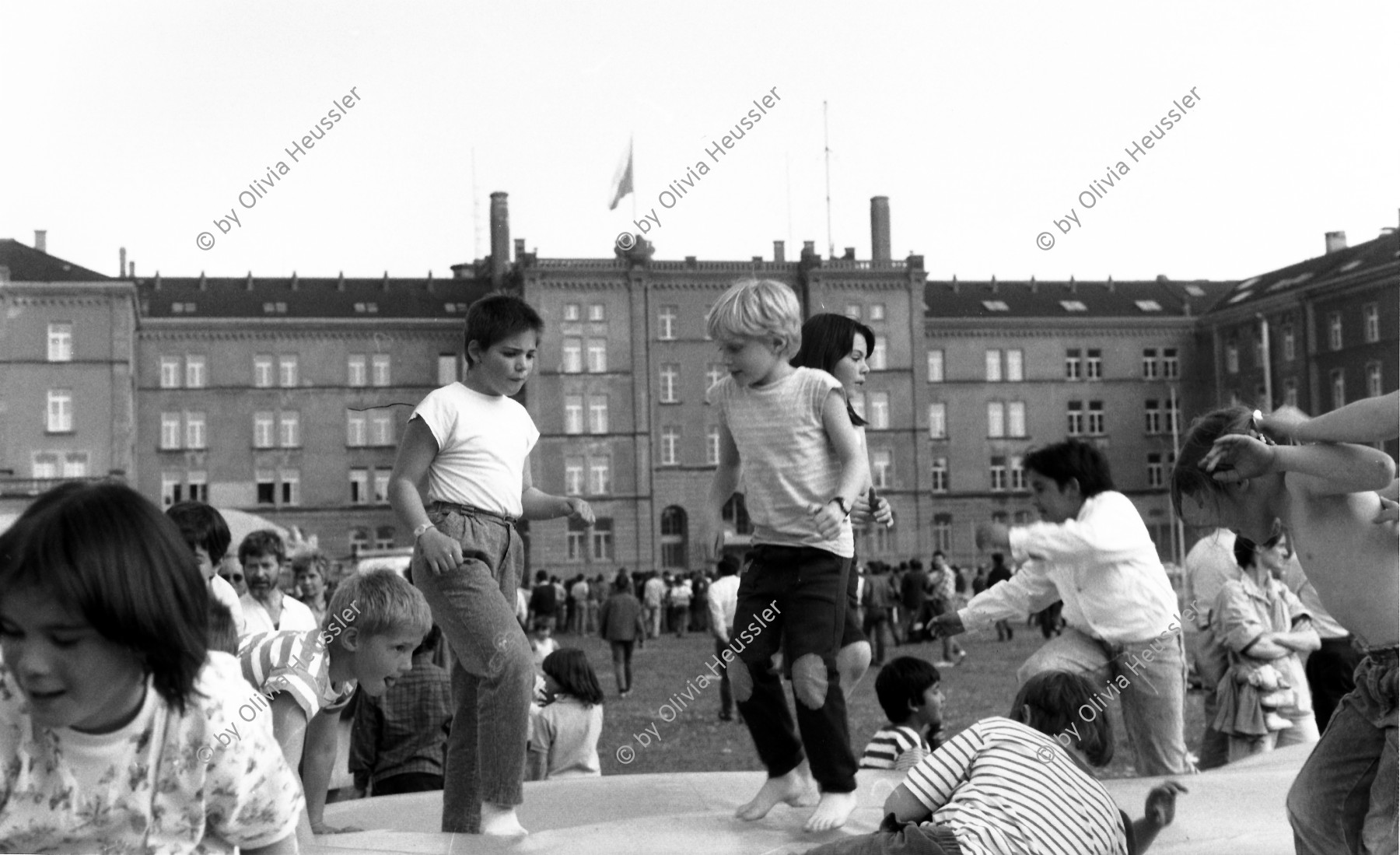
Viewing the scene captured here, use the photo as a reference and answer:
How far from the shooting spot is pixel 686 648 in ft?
108

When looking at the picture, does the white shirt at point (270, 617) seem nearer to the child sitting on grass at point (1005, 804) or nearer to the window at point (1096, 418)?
the child sitting on grass at point (1005, 804)

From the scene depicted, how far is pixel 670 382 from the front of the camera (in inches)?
2904

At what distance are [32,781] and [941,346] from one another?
256ft

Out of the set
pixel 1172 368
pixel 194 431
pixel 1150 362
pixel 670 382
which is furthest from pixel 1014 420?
pixel 194 431

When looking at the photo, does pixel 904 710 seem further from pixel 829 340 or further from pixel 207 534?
pixel 207 534

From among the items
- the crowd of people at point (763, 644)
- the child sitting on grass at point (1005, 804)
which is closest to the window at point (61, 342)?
the crowd of people at point (763, 644)

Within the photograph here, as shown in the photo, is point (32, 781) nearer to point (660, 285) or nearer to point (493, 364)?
point (493, 364)

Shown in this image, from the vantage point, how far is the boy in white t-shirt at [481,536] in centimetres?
514

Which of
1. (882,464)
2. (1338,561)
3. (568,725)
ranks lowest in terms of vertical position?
(568,725)

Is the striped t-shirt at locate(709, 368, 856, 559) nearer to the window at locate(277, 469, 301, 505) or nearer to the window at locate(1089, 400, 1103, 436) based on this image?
the window at locate(277, 469, 301, 505)

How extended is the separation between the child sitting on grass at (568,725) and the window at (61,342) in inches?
2611

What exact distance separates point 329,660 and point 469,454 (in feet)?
3.48

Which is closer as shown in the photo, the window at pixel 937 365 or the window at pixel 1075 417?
the window at pixel 937 365

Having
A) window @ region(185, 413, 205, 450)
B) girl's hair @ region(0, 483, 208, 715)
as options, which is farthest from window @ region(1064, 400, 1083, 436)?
girl's hair @ region(0, 483, 208, 715)
